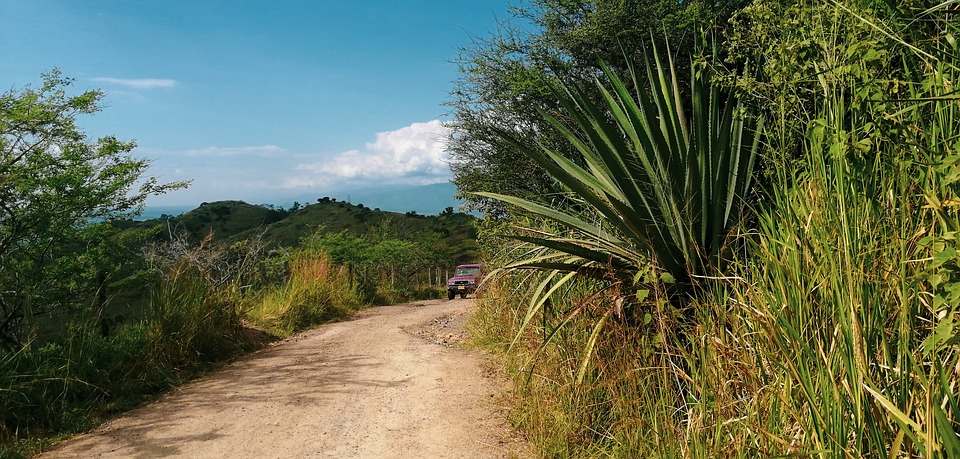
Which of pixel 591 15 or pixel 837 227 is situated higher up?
pixel 591 15

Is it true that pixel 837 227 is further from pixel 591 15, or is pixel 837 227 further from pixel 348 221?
pixel 348 221

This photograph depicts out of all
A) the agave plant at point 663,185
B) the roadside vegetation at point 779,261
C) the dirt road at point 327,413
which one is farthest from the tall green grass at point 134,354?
the agave plant at point 663,185

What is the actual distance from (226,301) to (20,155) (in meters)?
2.96

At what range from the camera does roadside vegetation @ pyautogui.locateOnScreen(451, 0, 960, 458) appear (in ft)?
5.69

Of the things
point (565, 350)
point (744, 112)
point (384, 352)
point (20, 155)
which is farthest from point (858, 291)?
point (20, 155)

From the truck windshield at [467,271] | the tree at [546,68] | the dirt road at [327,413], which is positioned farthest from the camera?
the truck windshield at [467,271]

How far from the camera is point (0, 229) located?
5.80 meters

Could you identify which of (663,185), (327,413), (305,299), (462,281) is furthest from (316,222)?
(663,185)

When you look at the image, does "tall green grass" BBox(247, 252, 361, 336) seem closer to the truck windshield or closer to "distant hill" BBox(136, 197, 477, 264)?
the truck windshield

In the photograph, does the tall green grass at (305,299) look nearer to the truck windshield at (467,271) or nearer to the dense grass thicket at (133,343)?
the dense grass thicket at (133,343)

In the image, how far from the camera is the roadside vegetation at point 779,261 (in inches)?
68.3

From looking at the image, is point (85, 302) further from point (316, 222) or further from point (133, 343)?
point (316, 222)

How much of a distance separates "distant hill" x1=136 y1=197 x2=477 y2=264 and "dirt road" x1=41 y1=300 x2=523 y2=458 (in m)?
28.9

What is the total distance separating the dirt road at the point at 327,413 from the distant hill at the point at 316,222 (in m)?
28.9
